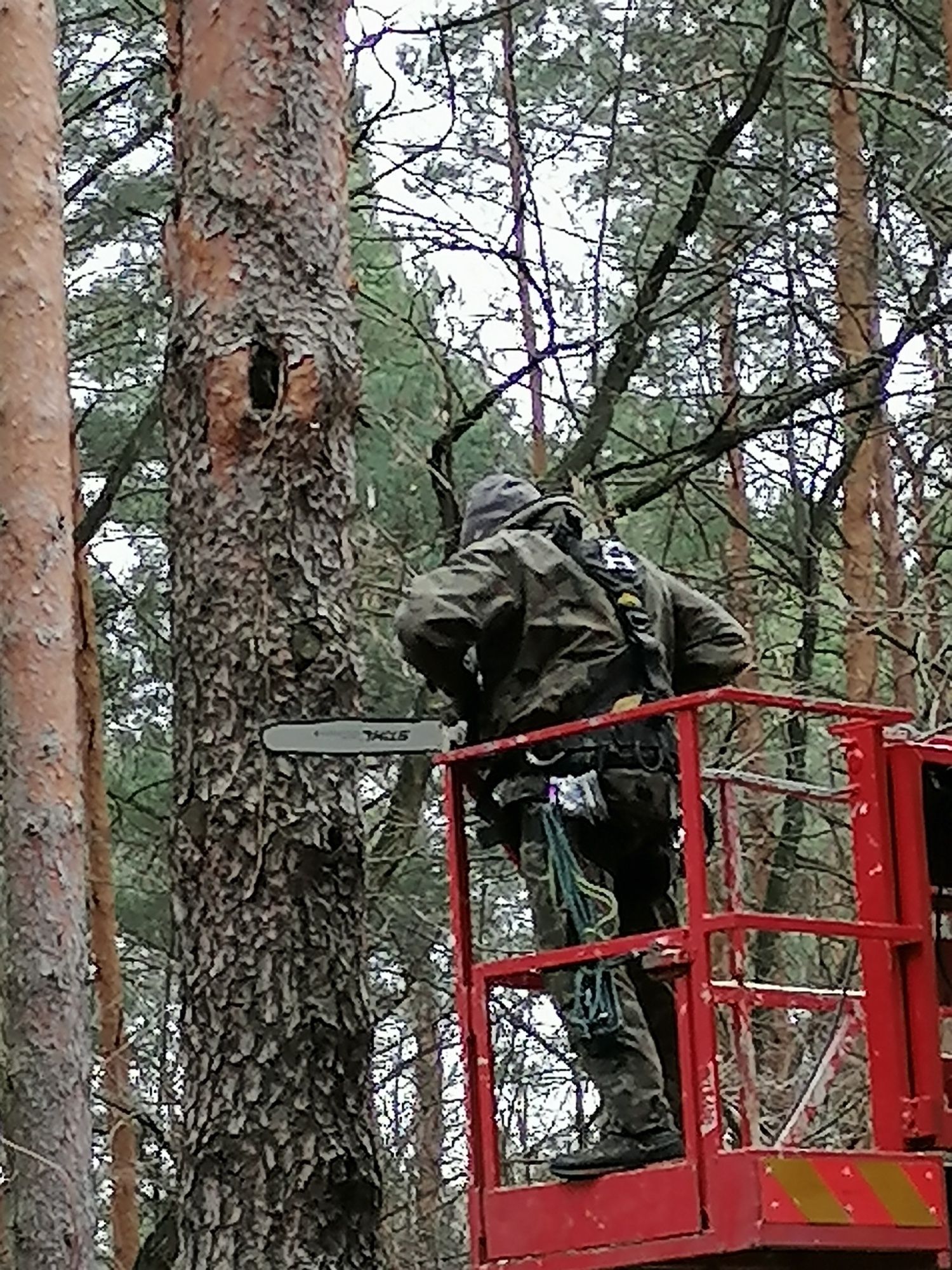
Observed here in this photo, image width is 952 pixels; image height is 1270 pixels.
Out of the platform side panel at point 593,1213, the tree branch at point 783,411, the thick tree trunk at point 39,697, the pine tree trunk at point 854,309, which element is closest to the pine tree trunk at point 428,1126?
the pine tree trunk at point 854,309

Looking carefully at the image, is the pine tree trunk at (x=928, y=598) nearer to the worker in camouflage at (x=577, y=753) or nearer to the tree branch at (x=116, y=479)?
the worker in camouflage at (x=577, y=753)

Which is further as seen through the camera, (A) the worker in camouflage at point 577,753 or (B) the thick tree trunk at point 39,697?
(B) the thick tree trunk at point 39,697

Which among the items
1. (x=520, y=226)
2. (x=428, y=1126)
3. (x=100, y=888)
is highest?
(x=520, y=226)

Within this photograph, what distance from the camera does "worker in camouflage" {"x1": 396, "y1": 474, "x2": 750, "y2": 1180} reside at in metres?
5.41

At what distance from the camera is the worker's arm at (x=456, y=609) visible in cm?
546

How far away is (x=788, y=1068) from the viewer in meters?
16.0

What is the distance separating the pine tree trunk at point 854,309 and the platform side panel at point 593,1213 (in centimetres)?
834

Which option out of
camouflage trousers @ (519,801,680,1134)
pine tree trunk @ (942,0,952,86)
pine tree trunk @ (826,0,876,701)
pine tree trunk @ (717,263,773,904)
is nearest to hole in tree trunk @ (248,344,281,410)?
camouflage trousers @ (519,801,680,1134)

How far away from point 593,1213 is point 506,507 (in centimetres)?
183

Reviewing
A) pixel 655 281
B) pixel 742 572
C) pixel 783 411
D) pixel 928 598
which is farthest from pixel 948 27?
pixel 742 572

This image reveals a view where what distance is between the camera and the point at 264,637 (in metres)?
6.09

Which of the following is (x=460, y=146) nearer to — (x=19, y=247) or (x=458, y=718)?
(x=19, y=247)

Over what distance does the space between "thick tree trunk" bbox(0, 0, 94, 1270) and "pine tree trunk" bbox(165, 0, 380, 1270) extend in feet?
18.3

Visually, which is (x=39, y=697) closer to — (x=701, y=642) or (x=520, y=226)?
(x=520, y=226)
